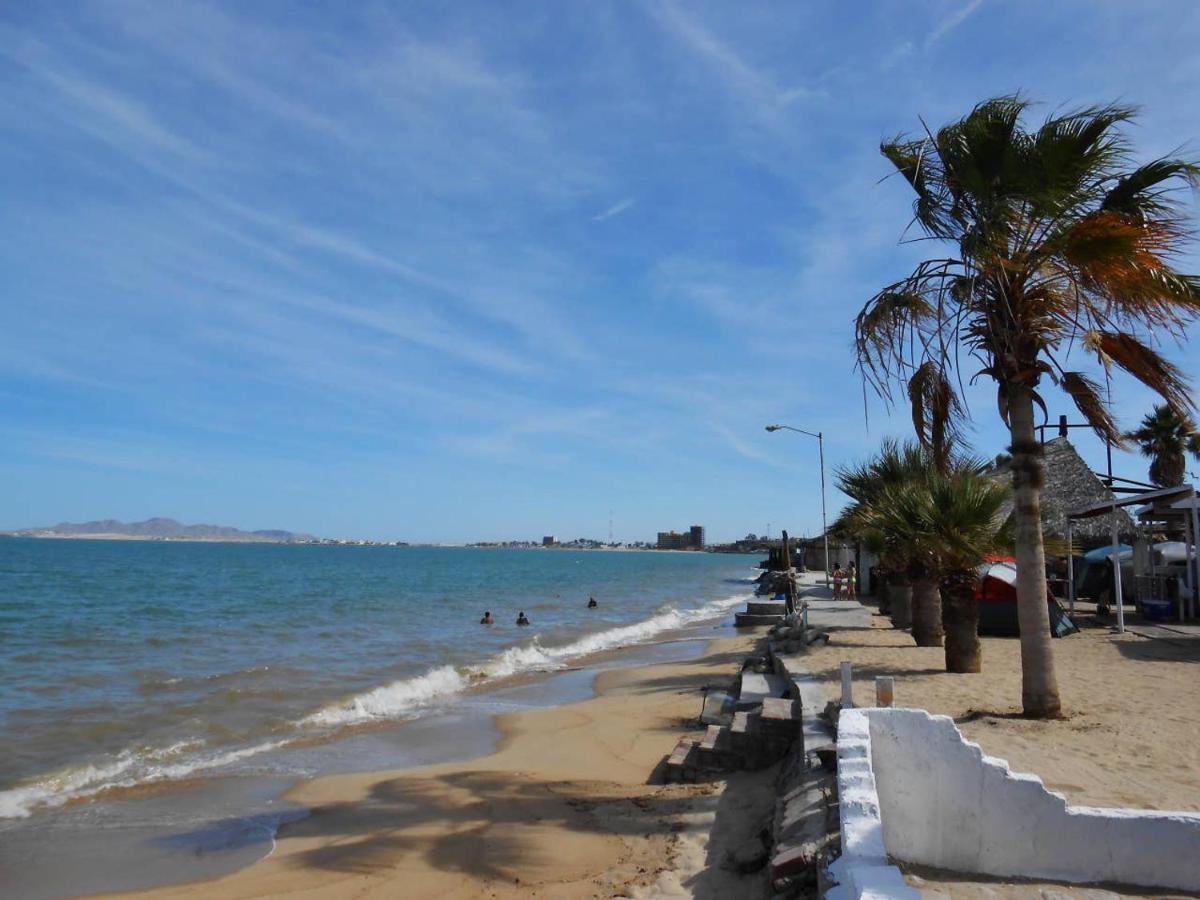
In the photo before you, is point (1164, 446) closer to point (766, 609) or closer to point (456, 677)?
point (766, 609)

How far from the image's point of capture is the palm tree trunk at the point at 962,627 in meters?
11.5

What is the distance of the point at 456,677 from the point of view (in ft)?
59.2

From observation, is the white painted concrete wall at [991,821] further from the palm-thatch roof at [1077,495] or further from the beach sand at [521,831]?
the palm-thatch roof at [1077,495]

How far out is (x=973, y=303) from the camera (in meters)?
8.90

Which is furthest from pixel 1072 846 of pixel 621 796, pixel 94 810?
pixel 94 810

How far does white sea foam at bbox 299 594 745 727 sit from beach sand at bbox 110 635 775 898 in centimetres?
385

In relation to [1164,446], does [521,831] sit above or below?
below

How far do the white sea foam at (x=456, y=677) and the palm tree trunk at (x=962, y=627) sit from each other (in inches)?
326

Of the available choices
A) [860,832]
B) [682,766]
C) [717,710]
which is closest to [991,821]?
[860,832]

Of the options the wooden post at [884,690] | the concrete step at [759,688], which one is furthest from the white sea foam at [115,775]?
the wooden post at [884,690]

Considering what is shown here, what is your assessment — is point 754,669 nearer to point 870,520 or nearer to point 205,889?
point 870,520

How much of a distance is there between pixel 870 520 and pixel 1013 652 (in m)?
3.11

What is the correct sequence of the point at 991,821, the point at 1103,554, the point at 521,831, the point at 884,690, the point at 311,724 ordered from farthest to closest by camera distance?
1. the point at 1103,554
2. the point at 311,724
3. the point at 521,831
4. the point at 884,690
5. the point at 991,821

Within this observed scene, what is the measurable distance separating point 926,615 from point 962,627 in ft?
9.63
